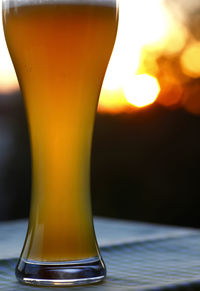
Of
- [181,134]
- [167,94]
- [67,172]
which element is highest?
[167,94]

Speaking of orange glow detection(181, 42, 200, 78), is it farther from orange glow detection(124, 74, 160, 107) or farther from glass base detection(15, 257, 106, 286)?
glass base detection(15, 257, 106, 286)

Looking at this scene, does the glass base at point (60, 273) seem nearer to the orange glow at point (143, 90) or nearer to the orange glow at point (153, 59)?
the orange glow at point (153, 59)

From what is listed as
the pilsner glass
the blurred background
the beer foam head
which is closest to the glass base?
the pilsner glass

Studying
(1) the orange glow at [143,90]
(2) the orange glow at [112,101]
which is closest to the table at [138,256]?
(2) the orange glow at [112,101]

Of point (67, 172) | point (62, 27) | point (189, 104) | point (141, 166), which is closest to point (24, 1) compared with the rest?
point (62, 27)

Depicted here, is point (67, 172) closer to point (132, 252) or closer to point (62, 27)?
point (62, 27)
